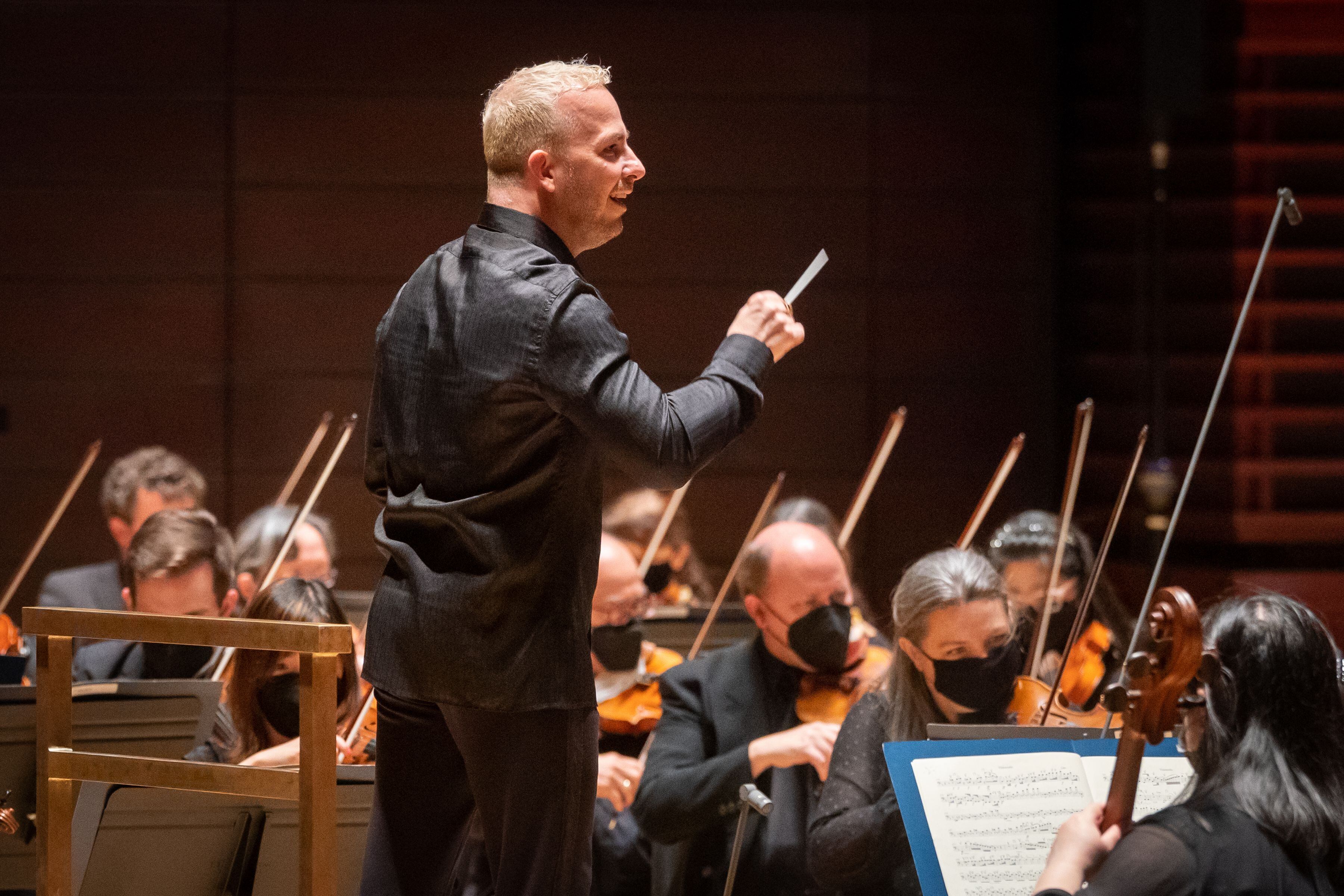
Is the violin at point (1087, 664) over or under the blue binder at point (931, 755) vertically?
under

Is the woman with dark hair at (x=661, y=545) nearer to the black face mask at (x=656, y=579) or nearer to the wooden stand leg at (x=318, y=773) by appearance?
the black face mask at (x=656, y=579)

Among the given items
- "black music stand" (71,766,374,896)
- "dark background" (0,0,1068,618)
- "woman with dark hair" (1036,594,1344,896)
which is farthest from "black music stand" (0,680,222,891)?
"dark background" (0,0,1068,618)

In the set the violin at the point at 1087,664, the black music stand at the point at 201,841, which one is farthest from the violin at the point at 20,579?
the violin at the point at 1087,664

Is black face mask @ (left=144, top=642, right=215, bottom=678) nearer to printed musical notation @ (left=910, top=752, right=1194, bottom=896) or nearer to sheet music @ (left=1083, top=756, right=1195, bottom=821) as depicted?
printed musical notation @ (left=910, top=752, right=1194, bottom=896)

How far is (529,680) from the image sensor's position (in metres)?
1.40

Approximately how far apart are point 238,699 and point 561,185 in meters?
1.17

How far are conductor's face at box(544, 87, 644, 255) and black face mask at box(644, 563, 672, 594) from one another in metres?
2.35

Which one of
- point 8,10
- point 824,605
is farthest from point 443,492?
point 8,10

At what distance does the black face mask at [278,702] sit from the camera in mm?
2299

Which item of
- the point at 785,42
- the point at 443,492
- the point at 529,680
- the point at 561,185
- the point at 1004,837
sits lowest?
the point at 1004,837

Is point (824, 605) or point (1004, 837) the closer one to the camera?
point (1004, 837)

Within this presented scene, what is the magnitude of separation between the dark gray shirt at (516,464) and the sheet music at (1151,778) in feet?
2.51

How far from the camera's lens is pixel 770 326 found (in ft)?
5.01

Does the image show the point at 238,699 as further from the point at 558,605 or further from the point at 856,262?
the point at 856,262
